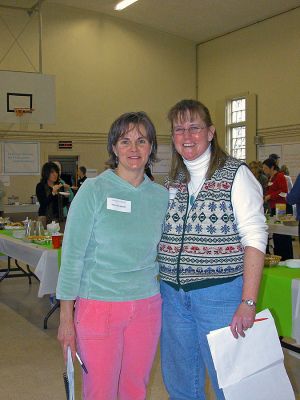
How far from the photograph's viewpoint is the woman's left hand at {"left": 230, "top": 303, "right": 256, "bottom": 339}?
1.62 m

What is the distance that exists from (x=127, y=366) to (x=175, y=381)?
0.21m

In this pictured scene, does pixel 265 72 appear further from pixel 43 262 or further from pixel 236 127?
pixel 43 262

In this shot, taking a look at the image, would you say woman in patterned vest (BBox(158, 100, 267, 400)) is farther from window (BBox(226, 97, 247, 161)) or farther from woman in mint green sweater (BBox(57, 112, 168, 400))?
window (BBox(226, 97, 247, 161))

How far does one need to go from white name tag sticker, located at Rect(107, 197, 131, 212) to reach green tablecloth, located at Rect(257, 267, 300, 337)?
1281mm

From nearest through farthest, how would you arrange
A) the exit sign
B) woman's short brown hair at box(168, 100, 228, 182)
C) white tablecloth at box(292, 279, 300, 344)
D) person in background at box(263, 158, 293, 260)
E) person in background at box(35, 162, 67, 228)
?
woman's short brown hair at box(168, 100, 228, 182), white tablecloth at box(292, 279, 300, 344), person in background at box(35, 162, 67, 228), person in background at box(263, 158, 293, 260), the exit sign

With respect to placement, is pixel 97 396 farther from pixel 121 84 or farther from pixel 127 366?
pixel 121 84

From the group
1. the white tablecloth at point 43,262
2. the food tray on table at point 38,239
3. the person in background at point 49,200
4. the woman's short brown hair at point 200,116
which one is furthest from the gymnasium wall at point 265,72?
the woman's short brown hair at point 200,116

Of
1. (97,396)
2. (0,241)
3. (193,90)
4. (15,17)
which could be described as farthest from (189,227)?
(193,90)

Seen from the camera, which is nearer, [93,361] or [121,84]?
[93,361]

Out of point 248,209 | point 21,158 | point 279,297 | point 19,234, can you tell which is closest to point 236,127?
point 21,158

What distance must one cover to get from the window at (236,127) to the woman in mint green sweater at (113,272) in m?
10.4

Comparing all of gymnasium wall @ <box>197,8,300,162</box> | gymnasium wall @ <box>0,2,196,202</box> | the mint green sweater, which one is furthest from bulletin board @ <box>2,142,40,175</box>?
the mint green sweater

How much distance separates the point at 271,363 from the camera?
5.61 ft

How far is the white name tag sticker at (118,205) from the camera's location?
1.66 metres
